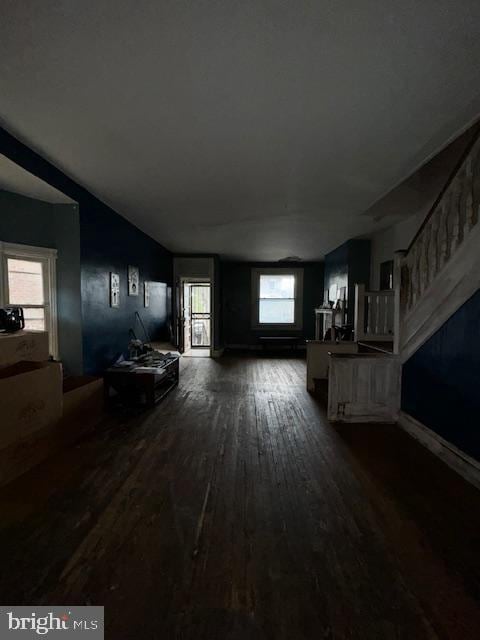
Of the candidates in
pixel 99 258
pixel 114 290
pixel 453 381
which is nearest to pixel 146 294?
pixel 114 290

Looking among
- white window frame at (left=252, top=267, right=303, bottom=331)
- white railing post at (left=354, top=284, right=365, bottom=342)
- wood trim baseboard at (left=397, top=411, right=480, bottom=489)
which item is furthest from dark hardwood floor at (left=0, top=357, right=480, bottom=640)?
white window frame at (left=252, top=267, right=303, bottom=331)

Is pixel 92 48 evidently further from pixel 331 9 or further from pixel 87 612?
pixel 87 612

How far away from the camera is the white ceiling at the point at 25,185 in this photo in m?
2.63

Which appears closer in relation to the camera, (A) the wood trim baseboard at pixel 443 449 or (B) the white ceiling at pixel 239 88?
(B) the white ceiling at pixel 239 88

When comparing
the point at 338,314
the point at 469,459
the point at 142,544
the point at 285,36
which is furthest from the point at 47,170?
the point at 338,314

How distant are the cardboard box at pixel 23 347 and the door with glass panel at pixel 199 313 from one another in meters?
Answer: 6.16

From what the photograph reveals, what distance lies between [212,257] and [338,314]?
11.5 ft

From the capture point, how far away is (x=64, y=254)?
139 inches

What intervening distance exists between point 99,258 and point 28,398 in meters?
2.11

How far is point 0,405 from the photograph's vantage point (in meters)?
2.20

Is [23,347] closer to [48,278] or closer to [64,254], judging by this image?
[48,278]

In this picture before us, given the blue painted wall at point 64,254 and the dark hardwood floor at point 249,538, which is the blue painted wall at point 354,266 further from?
the blue painted wall at point 64,254

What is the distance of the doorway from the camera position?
8359 mm

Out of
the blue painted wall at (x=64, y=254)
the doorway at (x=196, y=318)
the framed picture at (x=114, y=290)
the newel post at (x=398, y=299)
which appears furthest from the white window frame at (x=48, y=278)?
the doorway at (x=196, y=318)
